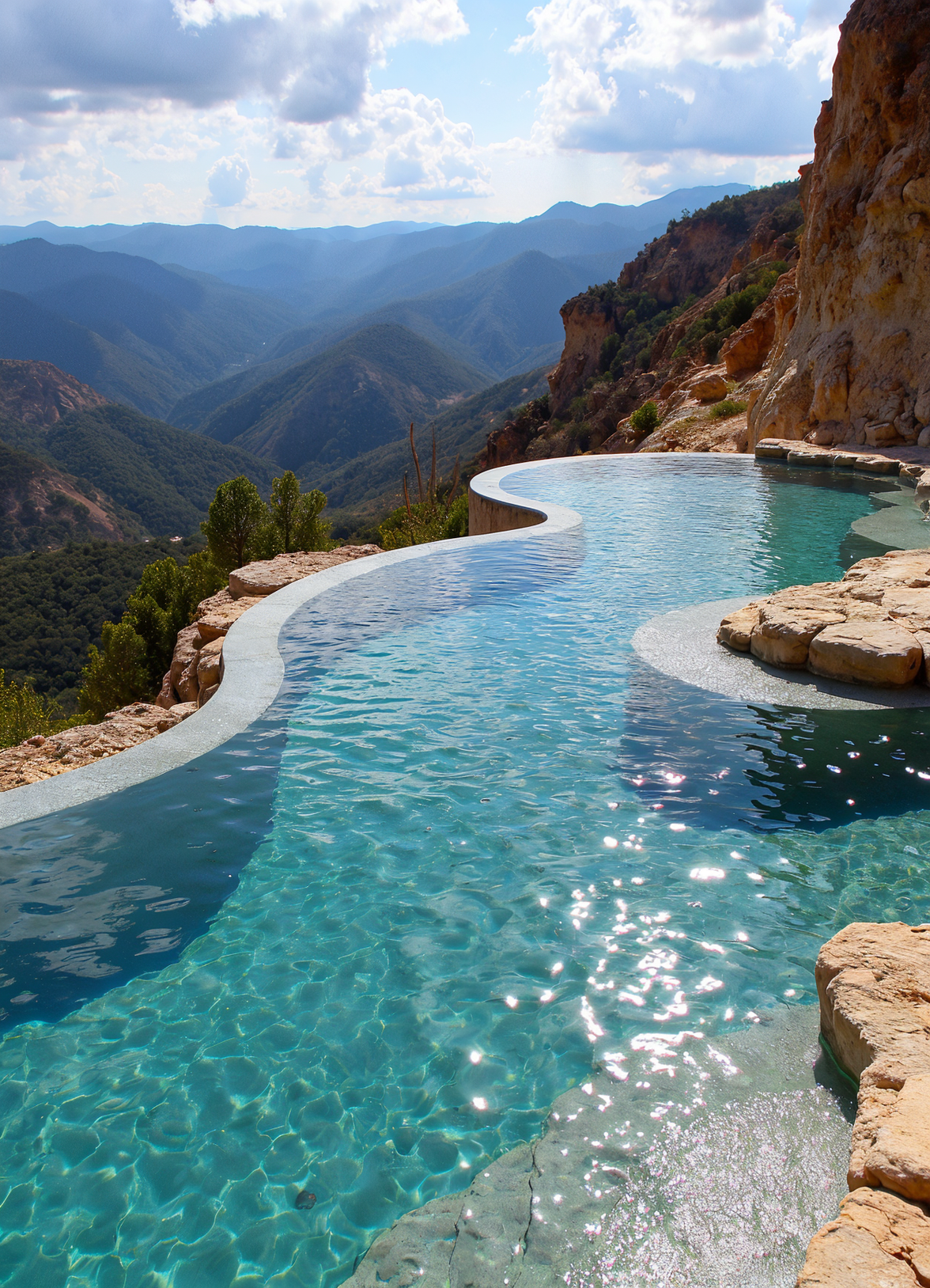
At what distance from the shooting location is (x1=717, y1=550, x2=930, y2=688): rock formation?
4793mm

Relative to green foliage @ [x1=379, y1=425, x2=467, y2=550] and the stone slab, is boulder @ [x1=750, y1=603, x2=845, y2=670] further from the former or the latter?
green foliage @ [x1=379, y1=425, x2=467, y2=550]

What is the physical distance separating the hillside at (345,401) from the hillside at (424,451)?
1593 cm

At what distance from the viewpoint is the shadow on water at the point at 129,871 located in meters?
2.94

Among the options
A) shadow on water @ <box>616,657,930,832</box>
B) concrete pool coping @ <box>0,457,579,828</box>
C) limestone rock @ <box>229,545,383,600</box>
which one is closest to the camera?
shadow on water @ <box>616,657,930,832</box>

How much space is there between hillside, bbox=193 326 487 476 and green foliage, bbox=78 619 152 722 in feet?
371

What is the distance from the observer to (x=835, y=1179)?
196 cm

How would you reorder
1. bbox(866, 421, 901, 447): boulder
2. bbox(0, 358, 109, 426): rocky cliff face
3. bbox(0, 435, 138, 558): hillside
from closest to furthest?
bbox(866, 421, 901, 447): boulder → bbox(0, 435, 138, 558): hillside → bbox(0, 358, 109, 426): rocky cliff face

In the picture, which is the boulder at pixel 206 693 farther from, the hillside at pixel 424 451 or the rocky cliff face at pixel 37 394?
the rocky cliff face at pixel 37 394

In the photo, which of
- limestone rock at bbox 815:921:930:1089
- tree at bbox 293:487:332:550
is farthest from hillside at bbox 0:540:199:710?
limestone rock at bbox 815:921:930:1089

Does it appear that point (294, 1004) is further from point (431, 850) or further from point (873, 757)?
point (873, 757)

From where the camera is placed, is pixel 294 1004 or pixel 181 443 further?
pixel 181 443

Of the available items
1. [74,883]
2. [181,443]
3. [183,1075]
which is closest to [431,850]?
[183,1075]

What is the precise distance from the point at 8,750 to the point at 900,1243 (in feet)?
24.0

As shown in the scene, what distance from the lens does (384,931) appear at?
3.06 metres
